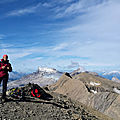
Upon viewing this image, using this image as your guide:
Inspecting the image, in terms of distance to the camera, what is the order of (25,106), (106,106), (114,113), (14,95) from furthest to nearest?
(106,106), (114,113), (14,95), (25,106)

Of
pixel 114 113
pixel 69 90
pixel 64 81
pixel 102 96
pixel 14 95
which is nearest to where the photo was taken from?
pixel 14 95

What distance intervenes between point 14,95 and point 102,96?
17.4m

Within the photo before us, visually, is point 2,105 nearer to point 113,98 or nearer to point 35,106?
point 35,106

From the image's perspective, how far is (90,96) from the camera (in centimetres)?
2686

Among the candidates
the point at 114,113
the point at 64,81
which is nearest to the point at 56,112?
the point at 114,113

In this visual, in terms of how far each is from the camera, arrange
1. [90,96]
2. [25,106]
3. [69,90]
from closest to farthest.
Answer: [25,106] → [90,96] → [69,90]

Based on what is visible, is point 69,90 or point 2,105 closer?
point 2,105

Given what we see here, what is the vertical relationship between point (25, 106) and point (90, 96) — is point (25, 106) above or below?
above

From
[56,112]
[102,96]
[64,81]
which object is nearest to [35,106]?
[56,112]

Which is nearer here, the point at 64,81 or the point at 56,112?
the point at 56,112

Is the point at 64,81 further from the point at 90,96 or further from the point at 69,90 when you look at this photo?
the point at 90,96

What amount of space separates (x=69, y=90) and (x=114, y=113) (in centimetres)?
1251

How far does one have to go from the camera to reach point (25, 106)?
9.59 m

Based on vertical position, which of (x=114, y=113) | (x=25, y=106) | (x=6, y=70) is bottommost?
(x=114, y=113)
